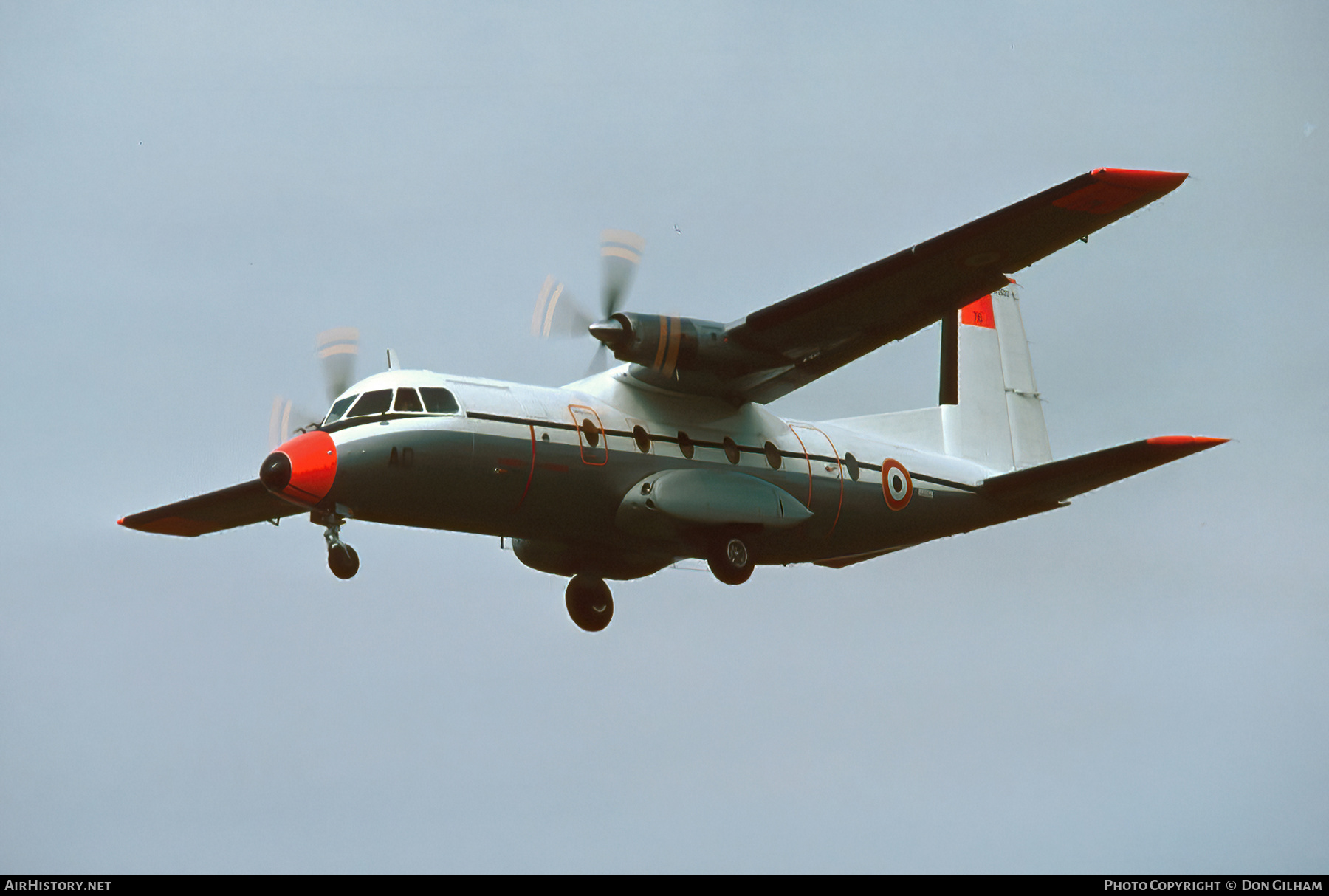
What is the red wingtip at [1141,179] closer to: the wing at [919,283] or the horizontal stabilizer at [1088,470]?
the wing at [919,283]

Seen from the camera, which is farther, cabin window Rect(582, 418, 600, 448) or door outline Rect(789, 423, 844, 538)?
door outline Rect(789, 423, 844, 538)

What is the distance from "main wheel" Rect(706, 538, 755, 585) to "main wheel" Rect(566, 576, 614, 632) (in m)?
1.78

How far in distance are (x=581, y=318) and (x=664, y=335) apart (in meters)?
1.12

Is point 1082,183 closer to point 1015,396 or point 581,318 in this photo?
point 581,318

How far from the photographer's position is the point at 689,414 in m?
17.2

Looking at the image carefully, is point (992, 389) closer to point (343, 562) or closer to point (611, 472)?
point (611, 472)

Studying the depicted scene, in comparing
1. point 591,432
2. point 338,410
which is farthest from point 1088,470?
point 338,410

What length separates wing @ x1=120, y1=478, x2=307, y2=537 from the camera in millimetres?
18125

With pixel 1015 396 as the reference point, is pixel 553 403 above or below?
below

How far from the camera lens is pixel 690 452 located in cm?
1697

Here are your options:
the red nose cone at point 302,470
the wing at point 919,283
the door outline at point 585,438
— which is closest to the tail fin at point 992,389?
the wing at point 919,283

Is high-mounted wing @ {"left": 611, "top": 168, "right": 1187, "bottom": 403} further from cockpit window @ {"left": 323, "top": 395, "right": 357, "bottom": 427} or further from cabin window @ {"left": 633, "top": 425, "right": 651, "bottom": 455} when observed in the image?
cockpit window @ {"left": 323, "top": 395, "right": 357, "bottom": 427}

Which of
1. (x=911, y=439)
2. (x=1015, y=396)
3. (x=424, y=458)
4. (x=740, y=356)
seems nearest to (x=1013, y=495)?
(x=911, y=439)

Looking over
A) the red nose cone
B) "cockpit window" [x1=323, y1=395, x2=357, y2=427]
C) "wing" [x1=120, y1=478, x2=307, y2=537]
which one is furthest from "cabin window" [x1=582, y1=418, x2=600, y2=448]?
"wing" [x1=120, y1=478, x2=307, y2=537]
